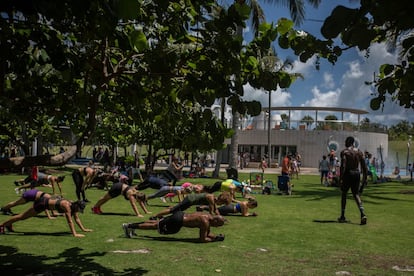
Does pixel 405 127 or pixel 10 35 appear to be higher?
pixel 405 127

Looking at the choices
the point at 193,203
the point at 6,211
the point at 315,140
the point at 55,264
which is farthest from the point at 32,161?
the point at 315,140

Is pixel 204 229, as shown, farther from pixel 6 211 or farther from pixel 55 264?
pixel 6 211

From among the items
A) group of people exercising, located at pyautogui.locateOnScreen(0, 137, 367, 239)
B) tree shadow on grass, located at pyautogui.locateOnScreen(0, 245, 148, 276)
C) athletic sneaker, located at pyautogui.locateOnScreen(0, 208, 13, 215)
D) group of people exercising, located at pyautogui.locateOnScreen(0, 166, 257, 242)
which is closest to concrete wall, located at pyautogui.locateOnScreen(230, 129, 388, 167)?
group of people exercising, located at pyautogui.locateOnScreen(0, 137, 367, 239)

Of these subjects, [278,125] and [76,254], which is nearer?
[76,254]

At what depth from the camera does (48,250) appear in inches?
258

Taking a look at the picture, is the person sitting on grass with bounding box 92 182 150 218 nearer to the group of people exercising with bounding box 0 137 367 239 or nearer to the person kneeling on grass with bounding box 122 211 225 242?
the group of people exercising with bounding box 0 137 367 239

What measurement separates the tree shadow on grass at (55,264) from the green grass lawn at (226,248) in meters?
0.01

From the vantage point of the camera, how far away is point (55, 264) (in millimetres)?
5824

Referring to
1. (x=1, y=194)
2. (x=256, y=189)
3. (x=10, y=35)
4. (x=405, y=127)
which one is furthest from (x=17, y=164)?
(x=405, y=127)

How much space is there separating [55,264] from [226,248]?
2.61m

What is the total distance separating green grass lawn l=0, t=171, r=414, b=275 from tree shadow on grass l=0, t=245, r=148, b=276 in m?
0.01

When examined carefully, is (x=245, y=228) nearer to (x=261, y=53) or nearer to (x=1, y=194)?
(x=261, y=53)

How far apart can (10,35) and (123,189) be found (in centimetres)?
622

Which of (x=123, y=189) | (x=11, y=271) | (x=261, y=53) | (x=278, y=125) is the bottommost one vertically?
(x=11, y=271)
